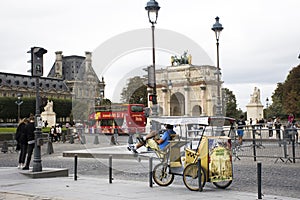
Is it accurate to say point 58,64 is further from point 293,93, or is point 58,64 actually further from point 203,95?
point 293,93

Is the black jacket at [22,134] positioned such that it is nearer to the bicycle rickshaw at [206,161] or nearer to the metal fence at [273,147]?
the bicycle rickshaw at [206,161]

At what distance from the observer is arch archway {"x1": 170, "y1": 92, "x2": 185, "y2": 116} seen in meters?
86.3

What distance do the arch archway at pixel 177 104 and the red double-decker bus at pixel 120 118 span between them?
32.8 m

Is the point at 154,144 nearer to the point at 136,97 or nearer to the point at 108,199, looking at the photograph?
the point at 108,199

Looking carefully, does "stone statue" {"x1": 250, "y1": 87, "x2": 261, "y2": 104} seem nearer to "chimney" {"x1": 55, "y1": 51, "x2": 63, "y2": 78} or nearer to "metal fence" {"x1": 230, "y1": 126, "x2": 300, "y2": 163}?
"metal fence" {"x1": 230, "y1": 126, "x2": 300, "y2": 163}

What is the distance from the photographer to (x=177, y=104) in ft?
292

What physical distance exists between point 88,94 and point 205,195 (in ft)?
269

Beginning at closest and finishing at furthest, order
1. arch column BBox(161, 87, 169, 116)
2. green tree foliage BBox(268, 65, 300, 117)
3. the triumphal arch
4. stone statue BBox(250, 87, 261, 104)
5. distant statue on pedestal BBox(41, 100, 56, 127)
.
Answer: stone statue BBox(250, 87, 261, 104) → distant statue on pedestal BBox(41, 100, 56, 127) → green tree foliage BBox(268, 65, 300, 117) → the triumphal arch → arch column BBox(161, 87, 169, 116)

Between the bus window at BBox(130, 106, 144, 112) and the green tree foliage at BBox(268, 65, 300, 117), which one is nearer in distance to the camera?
the bus window at BBox(130, 106, 144, 112)

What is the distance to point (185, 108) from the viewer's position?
86625 millimetres

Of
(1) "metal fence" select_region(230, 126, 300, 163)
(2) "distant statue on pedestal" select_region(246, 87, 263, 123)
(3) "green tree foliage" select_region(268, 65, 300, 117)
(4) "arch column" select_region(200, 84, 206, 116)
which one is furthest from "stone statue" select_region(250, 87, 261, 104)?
(4) "arch column" select_region(200, 84, 206, 116)

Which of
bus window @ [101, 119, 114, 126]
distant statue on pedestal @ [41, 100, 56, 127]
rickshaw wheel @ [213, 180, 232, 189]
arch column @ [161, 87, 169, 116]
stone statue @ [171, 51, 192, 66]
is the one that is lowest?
rickshaw wheel @ [213, 180, 232, 189]

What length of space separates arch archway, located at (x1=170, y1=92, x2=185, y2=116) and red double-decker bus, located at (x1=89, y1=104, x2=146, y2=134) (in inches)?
1291

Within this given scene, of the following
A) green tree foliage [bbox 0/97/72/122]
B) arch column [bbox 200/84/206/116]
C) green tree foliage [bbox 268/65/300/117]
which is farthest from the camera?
green tree foliage [bbox 0/97/72/122]
